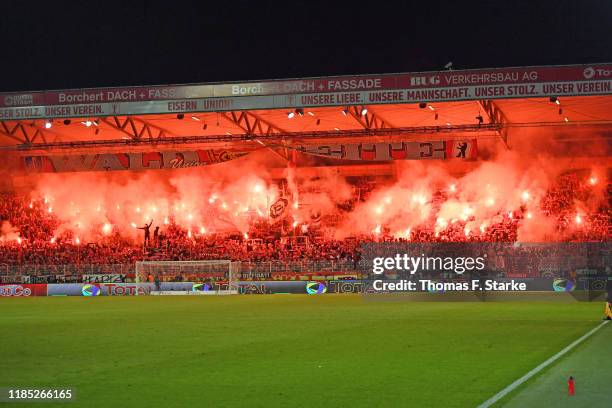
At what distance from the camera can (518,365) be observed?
12875mm

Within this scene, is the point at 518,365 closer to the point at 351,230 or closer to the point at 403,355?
the point at 403,355

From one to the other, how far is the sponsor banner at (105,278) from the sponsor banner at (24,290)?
2470 mm

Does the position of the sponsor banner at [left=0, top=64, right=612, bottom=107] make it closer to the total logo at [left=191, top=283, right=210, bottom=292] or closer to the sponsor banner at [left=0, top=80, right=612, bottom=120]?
the sponsor banner at [left=0, top=80, right=612, bottom=120]

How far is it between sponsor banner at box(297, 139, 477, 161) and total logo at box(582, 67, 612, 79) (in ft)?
29.1

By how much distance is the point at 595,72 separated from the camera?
38000mm

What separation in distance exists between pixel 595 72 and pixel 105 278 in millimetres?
27672

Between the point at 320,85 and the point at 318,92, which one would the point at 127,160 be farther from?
the point at 320,85

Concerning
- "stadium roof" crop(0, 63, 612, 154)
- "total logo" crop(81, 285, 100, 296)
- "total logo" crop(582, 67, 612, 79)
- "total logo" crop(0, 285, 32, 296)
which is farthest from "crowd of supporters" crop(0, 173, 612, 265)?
"total logo" crop(582, 67, 612, 79)

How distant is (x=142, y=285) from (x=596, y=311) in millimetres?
27256

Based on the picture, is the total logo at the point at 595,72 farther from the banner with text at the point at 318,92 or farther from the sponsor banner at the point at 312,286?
the sponsor banner at the point at 312,286

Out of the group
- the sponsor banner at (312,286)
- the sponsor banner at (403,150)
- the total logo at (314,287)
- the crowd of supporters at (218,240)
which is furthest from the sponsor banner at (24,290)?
the sponsor banner at (403,150)

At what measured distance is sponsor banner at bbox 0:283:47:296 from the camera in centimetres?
4666

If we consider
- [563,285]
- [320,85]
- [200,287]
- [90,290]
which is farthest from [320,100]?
[90,290]

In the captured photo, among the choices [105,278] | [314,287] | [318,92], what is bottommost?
[314,287]
